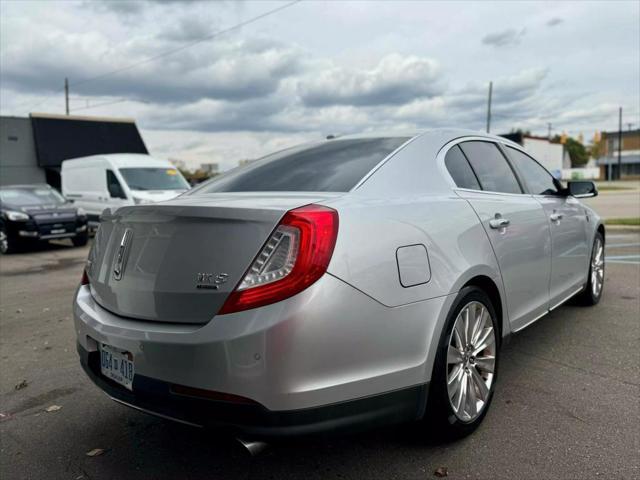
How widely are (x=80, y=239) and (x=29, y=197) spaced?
1661 millimetres

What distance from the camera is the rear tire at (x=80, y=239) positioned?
12.8 meters

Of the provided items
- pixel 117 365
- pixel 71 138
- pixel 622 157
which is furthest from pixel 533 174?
pixel 622 157

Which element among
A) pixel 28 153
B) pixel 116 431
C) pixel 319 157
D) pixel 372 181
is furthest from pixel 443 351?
pixel 28 153

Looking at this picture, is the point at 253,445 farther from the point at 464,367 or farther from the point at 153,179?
the point at 153,179

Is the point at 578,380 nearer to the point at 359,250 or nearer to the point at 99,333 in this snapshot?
the point at 359,250

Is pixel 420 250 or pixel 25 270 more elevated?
pixel 420 250

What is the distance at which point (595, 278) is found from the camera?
5.16 m

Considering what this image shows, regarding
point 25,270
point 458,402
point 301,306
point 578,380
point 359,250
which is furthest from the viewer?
point 25,270

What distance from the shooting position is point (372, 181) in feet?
8.26

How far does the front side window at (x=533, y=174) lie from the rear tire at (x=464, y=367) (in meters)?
1.45

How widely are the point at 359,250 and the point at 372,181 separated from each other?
51cm

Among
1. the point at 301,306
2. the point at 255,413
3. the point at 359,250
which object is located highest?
the point at 359,250

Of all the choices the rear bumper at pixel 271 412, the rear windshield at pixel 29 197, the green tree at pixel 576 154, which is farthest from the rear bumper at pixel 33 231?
the green tree at pixel 576 154

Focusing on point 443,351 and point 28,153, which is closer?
point 443,351
